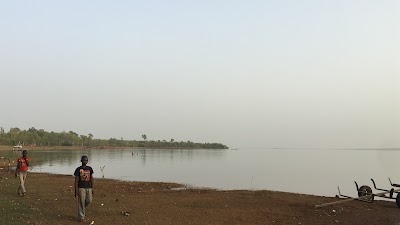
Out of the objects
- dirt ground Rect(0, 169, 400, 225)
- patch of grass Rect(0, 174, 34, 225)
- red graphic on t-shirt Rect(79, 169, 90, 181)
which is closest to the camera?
patch of grass Rect(0, 174, 34, 225)

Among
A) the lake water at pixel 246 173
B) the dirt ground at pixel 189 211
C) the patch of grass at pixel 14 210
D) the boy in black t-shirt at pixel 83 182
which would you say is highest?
the boy in black t-shirt at pixel 83 182

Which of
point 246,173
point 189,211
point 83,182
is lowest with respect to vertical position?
point 246,173

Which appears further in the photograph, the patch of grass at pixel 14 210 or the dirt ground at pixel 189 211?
the dirt ground at pixel 189 211

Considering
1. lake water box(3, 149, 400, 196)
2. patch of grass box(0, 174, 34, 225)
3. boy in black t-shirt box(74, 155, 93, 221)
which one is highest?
boy in black t-shirt box(74, 155, 93, 221)

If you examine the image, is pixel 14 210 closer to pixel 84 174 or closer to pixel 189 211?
pixel 84 174

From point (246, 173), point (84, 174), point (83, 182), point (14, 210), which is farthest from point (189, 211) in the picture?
point (246, 173)

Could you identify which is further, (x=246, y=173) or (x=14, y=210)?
(x=246, y=173)

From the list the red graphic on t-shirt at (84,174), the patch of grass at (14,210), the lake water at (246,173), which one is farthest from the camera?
the lake water at (246,173)

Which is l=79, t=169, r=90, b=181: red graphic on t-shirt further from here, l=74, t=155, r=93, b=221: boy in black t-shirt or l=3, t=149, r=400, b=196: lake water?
l=3, t=149, r=400, b=196: lake water

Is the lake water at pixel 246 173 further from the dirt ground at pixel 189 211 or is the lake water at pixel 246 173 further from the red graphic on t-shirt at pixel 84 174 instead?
the red graphic on t-shirt at pixel 84 174

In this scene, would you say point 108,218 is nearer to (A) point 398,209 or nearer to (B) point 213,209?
(B) point 213,209

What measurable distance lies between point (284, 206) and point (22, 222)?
12.3 m

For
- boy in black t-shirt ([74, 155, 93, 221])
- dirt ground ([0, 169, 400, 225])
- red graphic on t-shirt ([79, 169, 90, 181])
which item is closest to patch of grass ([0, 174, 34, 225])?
dirt ground ([0, 169, 400, 225])

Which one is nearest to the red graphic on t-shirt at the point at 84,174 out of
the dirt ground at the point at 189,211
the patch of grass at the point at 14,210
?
the dirt ground at the point at 189,211
